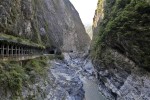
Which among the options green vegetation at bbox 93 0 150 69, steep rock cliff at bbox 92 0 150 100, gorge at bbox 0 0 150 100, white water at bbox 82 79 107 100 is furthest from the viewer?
white water at bbox 82 79 107 100

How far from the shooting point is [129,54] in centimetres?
4109

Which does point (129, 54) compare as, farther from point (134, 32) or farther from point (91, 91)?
point (91, 91)

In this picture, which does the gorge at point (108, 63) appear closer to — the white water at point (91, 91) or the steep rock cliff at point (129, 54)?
the steep rock cliff at point (129, 54)

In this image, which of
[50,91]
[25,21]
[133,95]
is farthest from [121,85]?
[25,21]

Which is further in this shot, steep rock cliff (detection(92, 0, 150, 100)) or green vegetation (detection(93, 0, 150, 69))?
green vegetation (detection(93, 0, 150, 69))

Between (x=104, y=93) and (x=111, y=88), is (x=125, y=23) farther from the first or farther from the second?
Answer: (x=104, y=93)

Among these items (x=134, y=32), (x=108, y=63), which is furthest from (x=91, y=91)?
(x=134, y=32)

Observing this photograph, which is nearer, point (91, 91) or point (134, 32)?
point (134, 32)

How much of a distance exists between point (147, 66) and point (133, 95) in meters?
4.55

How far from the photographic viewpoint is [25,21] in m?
60.5

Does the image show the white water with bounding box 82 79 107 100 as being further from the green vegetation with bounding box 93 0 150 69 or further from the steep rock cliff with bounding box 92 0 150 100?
the green vegetation with bounding box 93 0 150 69

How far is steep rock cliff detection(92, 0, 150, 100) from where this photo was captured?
3769 centimetres

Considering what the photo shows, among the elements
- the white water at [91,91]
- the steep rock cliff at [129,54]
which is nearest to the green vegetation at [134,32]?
the steep rock cliff at [129,54]

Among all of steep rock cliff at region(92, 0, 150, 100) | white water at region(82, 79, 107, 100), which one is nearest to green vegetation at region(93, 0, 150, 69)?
steep rock cliff at region(92, 0, 150, 100)
